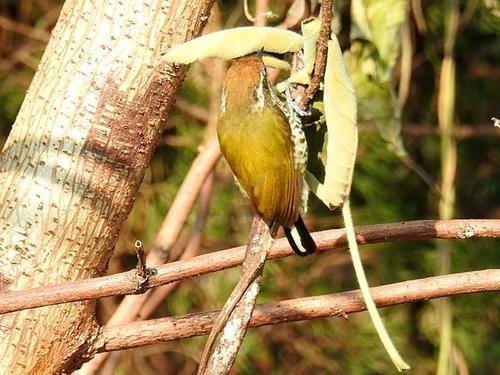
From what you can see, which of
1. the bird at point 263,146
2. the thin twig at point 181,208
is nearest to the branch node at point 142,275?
the bird at point 263,146

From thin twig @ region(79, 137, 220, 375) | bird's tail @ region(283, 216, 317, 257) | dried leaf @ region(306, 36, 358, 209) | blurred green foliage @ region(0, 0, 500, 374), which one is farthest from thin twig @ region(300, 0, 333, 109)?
blurred green foliage @ region(0, 0, 500, 374)

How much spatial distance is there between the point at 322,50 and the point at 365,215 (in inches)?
43.4

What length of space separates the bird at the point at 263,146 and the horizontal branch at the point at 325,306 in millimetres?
61

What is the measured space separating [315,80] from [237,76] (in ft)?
0.39

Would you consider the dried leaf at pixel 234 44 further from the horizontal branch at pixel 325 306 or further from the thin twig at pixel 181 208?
the thin twig at pixel 181 208

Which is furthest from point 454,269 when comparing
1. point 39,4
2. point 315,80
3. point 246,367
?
point 315,80

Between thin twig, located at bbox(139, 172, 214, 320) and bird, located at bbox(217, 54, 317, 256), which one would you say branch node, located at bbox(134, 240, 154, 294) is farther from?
thin twig, located at bbox(139, 172, 214, 320)

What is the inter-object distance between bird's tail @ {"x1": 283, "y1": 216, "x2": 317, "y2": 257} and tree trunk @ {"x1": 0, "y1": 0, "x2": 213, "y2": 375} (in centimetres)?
17

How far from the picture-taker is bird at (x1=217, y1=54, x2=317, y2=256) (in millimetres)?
919

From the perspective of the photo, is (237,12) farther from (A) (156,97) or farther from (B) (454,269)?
(A) (156,97)

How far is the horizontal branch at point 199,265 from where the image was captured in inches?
33.1

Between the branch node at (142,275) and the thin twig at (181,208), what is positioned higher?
the branch node at (142,275)

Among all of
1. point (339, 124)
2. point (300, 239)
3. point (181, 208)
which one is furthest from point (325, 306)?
point (181, 208)

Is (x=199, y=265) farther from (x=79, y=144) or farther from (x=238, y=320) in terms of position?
(x=79, y=144)
